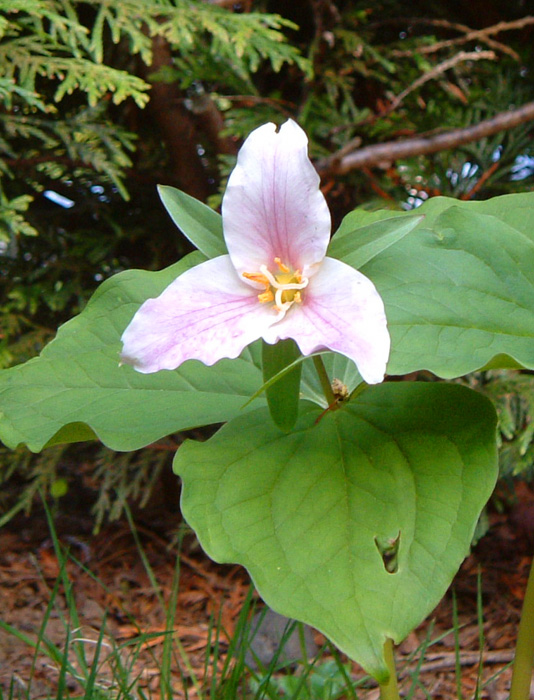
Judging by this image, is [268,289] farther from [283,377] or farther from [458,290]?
[458,290]

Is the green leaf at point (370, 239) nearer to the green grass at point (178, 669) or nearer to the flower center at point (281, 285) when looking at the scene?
the flower center at point (281, 285)

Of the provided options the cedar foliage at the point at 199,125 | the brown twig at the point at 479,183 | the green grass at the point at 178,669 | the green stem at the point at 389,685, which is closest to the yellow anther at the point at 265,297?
the green stem at the point at 389,685

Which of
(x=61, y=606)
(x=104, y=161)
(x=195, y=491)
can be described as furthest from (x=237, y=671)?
(x=104, y=161)

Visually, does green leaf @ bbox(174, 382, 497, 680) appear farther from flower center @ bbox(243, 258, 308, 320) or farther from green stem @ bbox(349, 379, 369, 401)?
flower center @ bbox(243, 258, 308, 320)

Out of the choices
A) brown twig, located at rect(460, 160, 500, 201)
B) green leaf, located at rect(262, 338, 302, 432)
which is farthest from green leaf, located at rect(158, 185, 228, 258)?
brown twig, located at rect(460, 160, 500, 201)

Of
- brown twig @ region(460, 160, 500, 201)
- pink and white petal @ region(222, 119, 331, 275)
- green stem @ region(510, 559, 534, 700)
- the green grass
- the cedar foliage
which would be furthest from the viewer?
brown twig @ region(460, 160, 500, 201)
